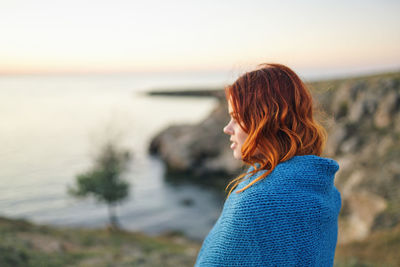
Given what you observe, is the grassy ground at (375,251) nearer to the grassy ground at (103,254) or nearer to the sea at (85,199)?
the grassy ground at (103,254)

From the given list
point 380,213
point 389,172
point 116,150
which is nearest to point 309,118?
point 380,213

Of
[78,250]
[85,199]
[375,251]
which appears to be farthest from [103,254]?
[85,199]

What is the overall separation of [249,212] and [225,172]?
29.3 metres

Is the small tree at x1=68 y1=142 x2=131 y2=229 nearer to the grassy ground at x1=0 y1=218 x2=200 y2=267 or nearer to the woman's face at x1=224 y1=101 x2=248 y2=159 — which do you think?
the grassy ground at x1=0 y1=218 x2=200 y2=267

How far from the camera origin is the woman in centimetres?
158

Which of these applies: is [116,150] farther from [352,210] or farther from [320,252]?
[320,252]

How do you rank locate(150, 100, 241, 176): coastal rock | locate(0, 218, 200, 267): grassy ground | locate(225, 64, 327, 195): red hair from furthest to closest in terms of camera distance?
locate(150, 100, 241, 176): coastal rock → locate(0, 218, 200, 267): grassy ground → locate(225, 64, 327, 195): red hair

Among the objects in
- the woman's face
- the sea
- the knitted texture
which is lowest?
the sea

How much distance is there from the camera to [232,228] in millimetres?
1651

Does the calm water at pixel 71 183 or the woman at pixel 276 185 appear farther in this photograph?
the calm water at pixel 71 183

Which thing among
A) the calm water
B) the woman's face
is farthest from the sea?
the woman's face

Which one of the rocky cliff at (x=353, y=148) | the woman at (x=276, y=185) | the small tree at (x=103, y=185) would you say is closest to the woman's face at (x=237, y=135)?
the woman at (x=276, y=185)

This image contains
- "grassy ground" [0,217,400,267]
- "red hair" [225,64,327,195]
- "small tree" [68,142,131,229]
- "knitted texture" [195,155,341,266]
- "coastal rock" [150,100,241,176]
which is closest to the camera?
"knitted texture" [195,155,341,266]

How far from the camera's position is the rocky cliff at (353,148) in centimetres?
1346
